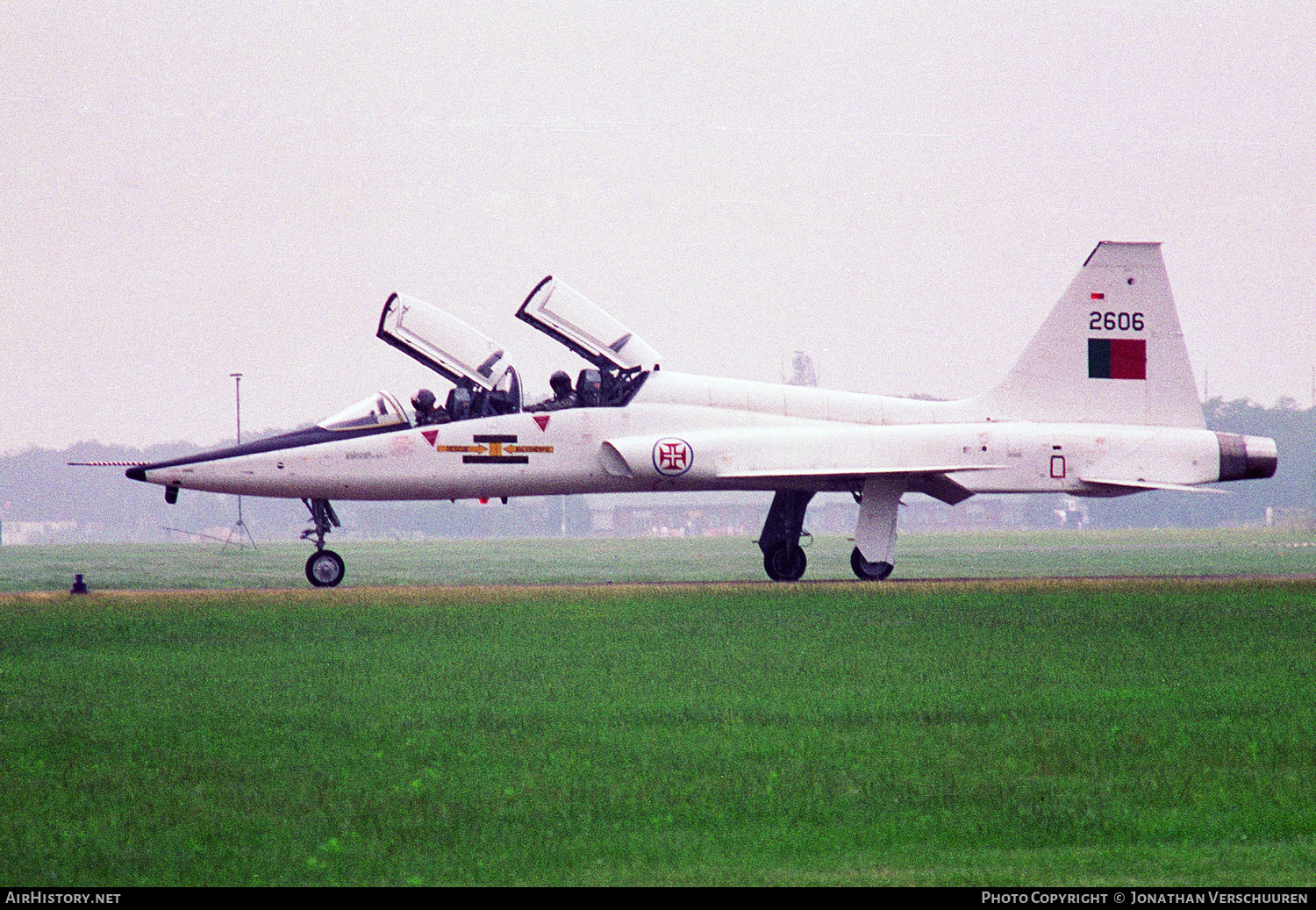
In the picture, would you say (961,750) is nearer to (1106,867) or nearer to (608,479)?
(1106,867)

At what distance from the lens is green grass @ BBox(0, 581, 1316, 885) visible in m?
6.27

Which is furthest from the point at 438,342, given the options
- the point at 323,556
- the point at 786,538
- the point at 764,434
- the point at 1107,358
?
the point at 1107,358

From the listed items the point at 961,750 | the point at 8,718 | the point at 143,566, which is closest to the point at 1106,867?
the point at 961,750

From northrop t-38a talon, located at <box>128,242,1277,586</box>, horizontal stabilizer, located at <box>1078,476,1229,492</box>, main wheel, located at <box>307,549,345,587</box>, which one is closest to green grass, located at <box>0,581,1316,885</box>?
main wheel, located at <box>307,549,345,587</box>

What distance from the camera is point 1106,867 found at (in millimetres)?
6098

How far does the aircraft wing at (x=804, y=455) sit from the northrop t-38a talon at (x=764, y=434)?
1.1 inches

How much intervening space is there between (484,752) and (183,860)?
235 cm

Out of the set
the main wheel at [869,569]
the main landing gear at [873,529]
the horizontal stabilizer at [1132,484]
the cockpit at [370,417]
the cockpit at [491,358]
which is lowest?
the main wheel at [869,569]

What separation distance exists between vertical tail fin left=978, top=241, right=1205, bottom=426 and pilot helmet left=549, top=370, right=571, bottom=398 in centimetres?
684

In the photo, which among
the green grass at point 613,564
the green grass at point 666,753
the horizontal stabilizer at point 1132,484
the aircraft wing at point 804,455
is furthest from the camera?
the green grass at point 613,564

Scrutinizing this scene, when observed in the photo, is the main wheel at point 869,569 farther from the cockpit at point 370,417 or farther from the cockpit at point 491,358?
the cockpit at point 370,417

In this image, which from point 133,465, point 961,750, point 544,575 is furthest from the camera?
point 544,575

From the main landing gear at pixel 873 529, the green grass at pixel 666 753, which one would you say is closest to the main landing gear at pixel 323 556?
the green grass at pixel 666 753

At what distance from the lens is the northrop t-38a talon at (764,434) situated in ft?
70.8
